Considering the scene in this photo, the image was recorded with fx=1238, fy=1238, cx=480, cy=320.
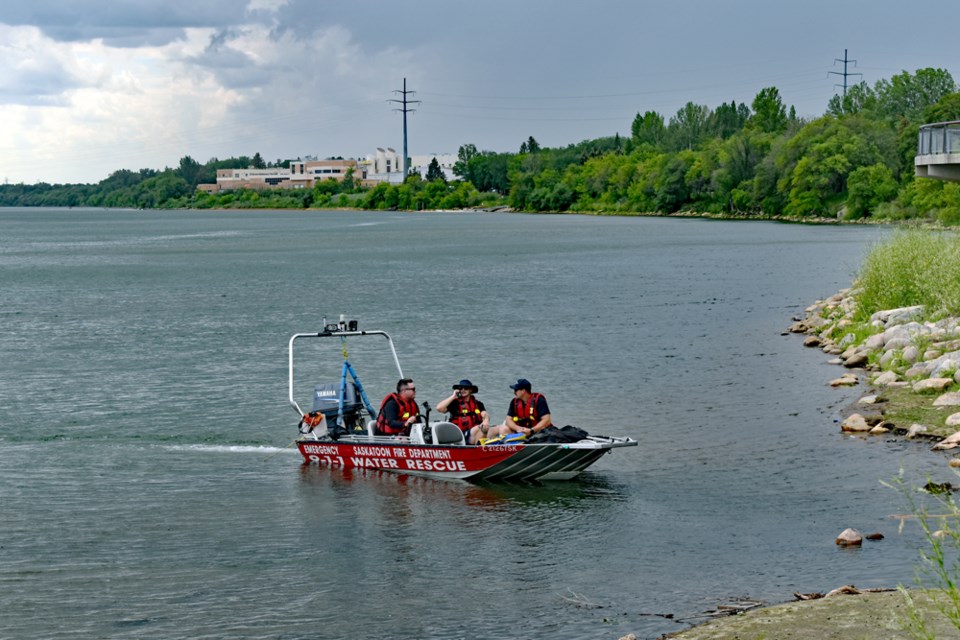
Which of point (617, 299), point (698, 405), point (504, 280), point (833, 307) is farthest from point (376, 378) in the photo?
point (504, 280)

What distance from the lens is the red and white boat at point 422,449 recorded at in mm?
21734

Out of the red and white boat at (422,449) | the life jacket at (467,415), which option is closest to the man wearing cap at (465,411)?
the life jacket at (467,415)

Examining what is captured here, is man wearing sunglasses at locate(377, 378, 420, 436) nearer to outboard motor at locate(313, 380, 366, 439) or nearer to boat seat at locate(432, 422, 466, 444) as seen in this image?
boat seat at locate(432, 422, 466, 444)

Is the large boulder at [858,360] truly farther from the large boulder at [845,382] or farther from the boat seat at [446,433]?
the boat seat at [446,433]

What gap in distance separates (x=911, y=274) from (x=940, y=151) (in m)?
5.72

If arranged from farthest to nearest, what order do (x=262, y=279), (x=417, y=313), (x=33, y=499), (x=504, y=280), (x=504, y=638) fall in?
(x=262, y=279) < (x=504, y=280) < (x=417, y=313) < (x=33, y=499) < (x=504, y=638)

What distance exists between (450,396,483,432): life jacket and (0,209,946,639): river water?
3.75 ft

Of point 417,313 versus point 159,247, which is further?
point 159,247

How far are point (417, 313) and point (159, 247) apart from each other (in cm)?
8607

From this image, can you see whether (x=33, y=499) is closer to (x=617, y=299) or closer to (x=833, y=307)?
(x=833, y=307)

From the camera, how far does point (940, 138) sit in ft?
113

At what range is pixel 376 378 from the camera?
36469mm

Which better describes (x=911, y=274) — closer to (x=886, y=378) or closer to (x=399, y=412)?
(x=886, y=378)

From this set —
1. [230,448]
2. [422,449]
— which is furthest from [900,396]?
[230,448]
